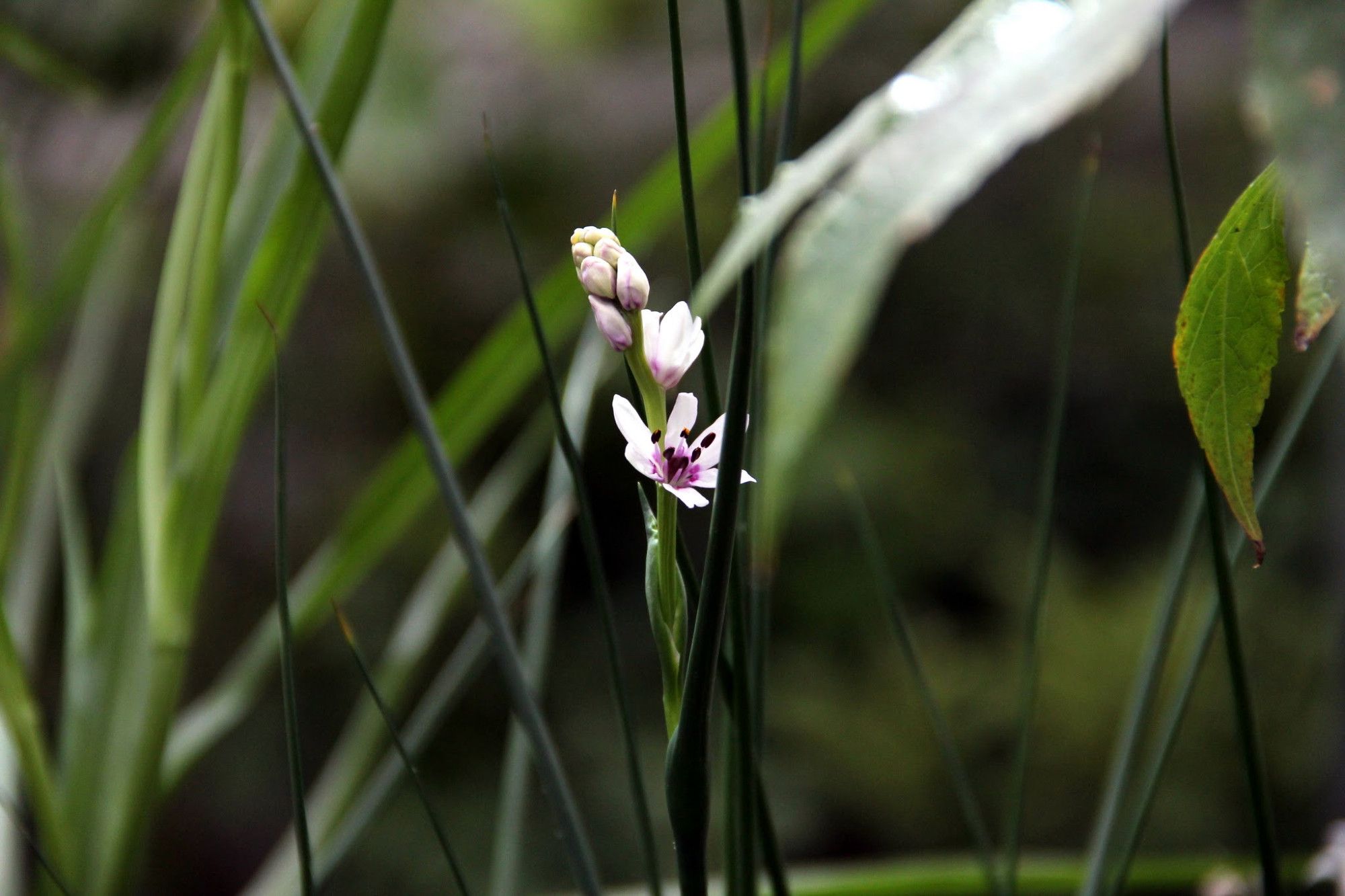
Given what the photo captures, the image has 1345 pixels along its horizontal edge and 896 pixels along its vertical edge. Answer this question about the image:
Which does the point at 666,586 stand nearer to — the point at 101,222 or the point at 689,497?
the point at 689,497

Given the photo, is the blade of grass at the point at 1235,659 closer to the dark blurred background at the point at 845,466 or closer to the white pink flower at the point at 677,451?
the white pink flower at the point at 677,451

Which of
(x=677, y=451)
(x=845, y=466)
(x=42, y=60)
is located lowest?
(x=845, y=466)

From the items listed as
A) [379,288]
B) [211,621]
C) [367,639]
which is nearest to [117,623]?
[379,288]

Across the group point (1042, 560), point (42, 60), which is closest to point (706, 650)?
point (1042, 560)

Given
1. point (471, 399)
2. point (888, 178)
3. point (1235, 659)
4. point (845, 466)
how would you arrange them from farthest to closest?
point (845, 466) < point (471, 399) < point (1235, 659) < point (888, 178)

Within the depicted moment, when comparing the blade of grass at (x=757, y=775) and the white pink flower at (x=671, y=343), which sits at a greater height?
the white pink flower at (x=671, y=343)

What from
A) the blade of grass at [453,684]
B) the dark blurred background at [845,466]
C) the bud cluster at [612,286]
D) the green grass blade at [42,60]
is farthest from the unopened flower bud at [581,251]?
the dark blurred background at [845,466]

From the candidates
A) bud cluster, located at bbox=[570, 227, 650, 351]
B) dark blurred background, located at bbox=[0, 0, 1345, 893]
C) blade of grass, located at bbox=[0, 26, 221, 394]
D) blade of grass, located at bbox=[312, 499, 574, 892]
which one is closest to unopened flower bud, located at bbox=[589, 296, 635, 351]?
bud cluster, located at bbox=[570, 227, 650, 351]

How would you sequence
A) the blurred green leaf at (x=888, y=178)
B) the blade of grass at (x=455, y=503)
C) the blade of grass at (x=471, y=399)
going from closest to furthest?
1. the blurred green leaf at (x=888, y=178)
2. the blade of grass at (x=455, y=503)
3. the blade of grass at (x=471, y=399)
